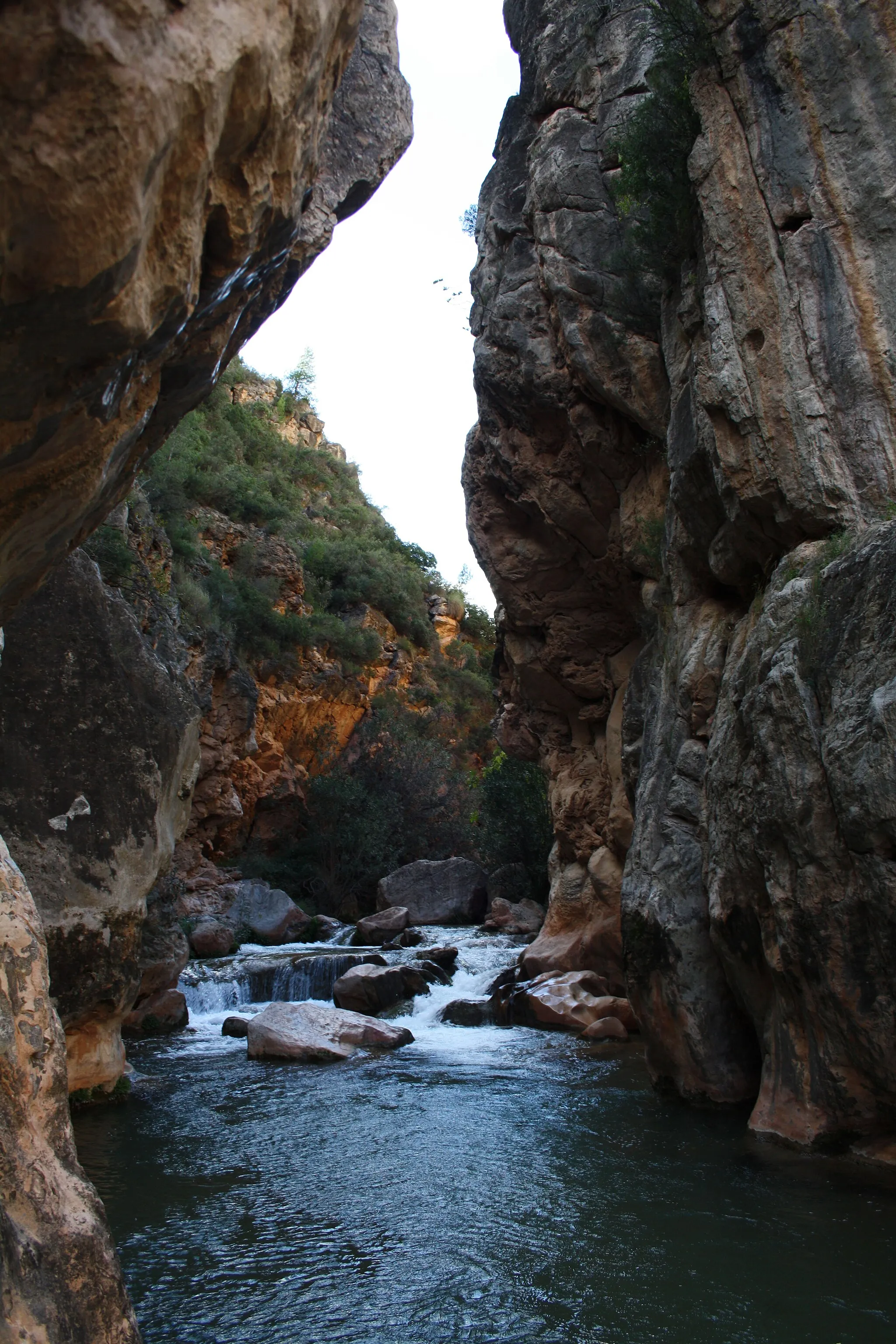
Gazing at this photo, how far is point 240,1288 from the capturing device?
17.3 ft

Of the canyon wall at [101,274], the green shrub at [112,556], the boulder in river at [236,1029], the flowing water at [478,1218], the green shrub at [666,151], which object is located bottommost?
the flowing water at [478,1218]

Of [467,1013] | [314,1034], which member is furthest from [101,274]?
[467,1013]

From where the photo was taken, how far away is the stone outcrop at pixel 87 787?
877 centimetres

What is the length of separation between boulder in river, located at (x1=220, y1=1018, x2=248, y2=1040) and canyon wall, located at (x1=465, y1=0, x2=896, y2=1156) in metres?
6.51

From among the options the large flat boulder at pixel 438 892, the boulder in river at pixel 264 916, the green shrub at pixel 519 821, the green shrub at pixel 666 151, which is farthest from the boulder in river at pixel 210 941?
the green shrub at pixel 666 151

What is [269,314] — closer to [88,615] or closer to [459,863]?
[88,615]

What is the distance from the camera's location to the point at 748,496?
27.9ft

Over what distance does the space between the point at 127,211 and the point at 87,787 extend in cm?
747

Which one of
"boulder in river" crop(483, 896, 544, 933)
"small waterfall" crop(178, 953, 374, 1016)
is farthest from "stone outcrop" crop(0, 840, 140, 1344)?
"boulder in river" crop(483, 896, 544, 933)

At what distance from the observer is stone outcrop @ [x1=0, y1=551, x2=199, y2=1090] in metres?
8.77

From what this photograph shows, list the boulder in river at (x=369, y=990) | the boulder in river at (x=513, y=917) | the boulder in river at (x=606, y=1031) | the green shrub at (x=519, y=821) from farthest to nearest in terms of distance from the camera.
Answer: the green shrub at (x=519, y=821) < the boulder in river at (x=513, y=917) < the boulder in river at (x=369, y=990) < the boulder in river at (x=606, y=1031)

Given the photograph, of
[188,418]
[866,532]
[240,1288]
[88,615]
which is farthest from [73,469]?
[188,418]

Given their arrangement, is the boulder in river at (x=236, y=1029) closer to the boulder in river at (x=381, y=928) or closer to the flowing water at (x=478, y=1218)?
the flowing water at (x=478, y=1218)

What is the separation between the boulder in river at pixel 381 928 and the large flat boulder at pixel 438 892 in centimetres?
162
